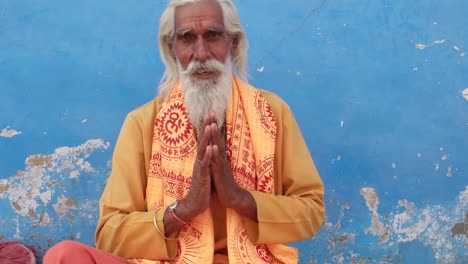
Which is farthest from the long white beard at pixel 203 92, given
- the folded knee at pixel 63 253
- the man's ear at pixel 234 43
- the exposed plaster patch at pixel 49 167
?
the exposed plaster patch at pixel 49 167

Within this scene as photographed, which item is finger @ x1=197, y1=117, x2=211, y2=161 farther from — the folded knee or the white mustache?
the folded knee

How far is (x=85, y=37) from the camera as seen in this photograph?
13.2ft

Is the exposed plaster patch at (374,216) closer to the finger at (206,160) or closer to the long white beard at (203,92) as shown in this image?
the long white beard at (203,92)

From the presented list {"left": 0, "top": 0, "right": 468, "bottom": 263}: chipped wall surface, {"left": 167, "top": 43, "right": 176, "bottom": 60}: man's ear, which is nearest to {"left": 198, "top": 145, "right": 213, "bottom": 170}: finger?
{"left": 167, "top": 43, "right": 176, "bottom": 60}: man's ear

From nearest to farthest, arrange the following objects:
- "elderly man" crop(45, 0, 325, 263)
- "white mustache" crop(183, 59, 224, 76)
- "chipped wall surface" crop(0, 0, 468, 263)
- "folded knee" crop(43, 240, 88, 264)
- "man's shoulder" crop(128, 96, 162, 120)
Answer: "folded knee" crop(43, 240, 88, 264), "elderly man" crop(45, 0, 325, 263), "white mustache" crop(183, 59, 224, 76), "man's shoulder" crop(128, 96, 162, 120), "chipped wall surface" crop(0, 0, 468, 263)

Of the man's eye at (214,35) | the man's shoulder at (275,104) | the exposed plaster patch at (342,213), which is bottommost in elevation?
the exposed plaster patch at (342,213)

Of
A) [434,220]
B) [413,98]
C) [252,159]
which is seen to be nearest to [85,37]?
[252,159]

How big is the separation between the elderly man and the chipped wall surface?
2.21 feet

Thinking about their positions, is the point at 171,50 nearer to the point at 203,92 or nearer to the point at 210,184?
the point at 203,92

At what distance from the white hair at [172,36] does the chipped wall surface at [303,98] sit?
0.56 metres

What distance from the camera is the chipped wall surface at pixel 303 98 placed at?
13.3 ft

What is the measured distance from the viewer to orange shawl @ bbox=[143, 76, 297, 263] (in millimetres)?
3139

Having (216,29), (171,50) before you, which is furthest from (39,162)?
(216,29)

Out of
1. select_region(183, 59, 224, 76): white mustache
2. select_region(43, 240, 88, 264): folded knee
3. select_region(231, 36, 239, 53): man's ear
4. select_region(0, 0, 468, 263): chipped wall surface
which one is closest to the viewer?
select_region(43, 240, 88, 264): folded knee
